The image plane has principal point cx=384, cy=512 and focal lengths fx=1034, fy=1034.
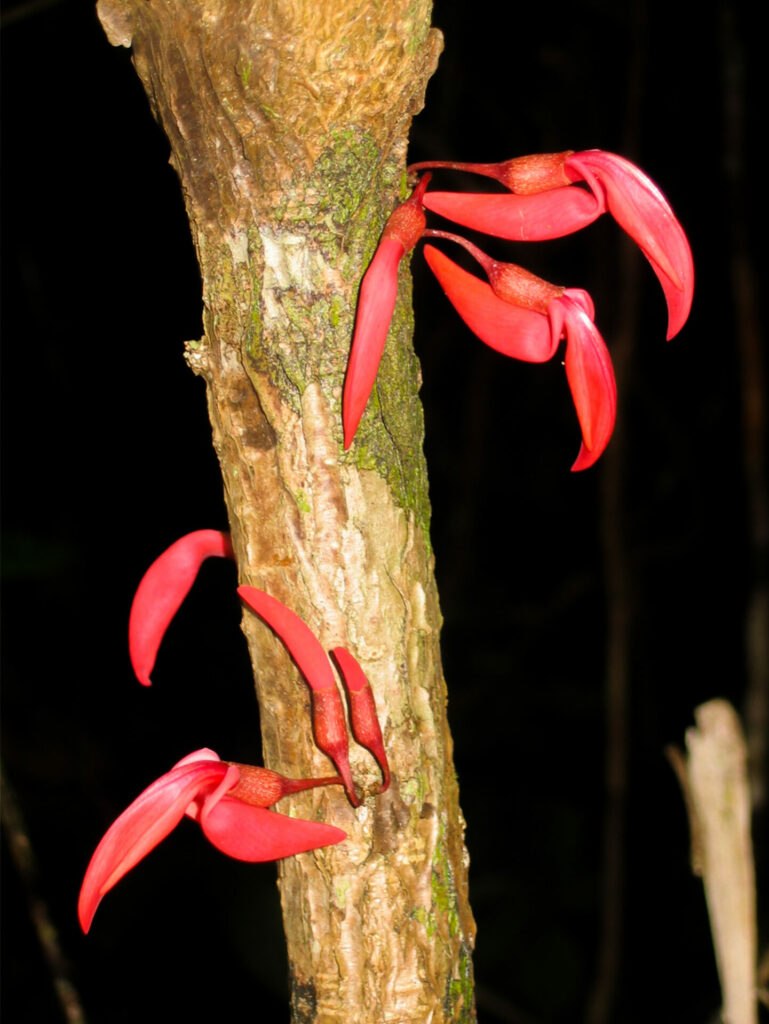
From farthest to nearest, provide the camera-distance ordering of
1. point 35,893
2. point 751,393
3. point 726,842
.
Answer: point 751,393 → point 35,893 → point 726,842

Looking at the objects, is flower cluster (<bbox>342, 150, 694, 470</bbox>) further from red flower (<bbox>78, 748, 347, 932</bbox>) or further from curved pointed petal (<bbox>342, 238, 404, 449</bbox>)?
red flower (<bbox>78, 748, 347, 932</bbox>)

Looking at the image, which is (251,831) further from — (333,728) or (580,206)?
(580,206)

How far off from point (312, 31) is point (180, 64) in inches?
3.0

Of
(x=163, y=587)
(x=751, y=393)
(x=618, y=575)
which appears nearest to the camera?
(x=163, y=587)

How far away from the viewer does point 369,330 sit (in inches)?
21.5

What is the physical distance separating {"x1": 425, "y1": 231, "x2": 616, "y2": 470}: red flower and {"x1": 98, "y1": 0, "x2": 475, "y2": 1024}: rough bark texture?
5 centimetres

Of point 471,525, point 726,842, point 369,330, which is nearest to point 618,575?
point 471,525

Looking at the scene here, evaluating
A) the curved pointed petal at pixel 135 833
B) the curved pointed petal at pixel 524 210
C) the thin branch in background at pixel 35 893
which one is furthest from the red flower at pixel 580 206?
the thin branch in background at pixel 35 893

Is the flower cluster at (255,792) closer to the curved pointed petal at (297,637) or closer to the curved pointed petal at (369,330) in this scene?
the curved pointed petal at (297,637)

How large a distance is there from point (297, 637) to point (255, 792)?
0.09 meters

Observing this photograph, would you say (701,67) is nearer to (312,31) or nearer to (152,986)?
(312,31)

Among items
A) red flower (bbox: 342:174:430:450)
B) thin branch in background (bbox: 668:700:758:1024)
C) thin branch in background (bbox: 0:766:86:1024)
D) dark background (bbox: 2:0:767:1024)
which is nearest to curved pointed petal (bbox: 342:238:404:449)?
red flower (bbox: 342:174:430:450)

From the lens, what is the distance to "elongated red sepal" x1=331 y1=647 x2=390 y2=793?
589 mm

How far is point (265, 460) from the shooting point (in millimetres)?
604
